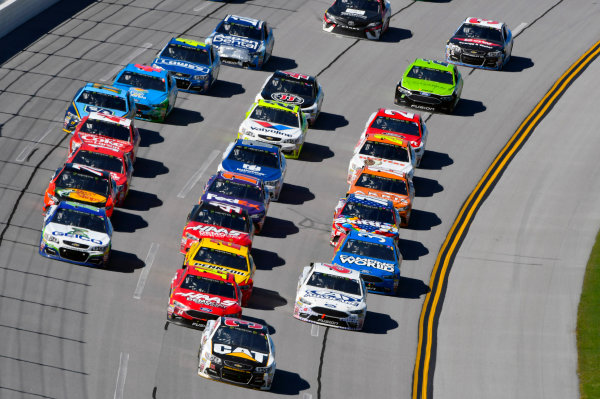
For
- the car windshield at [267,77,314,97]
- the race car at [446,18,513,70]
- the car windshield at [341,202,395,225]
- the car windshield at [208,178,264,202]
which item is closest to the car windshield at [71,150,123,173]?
the car windshield at [208,178,264,202]

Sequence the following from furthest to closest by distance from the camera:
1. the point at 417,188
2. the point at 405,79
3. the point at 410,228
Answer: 1. the point at 405,79
2. the point at 417,188
3. the point at 410,228

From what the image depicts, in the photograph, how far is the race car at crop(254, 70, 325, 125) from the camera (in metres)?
50.5

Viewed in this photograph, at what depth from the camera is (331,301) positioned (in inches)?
1480

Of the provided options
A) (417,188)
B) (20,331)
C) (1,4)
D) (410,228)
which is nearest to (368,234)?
(410,228)

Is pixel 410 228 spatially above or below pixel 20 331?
below

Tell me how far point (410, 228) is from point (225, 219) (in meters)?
6.97

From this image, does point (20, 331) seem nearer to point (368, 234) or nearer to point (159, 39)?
point (368, 234)

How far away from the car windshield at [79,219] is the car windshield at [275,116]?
33.2 feet

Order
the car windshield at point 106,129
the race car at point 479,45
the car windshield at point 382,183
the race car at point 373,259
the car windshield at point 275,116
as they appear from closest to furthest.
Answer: the race car at point 373,259
the car windshield at point 382,183
the car windshield at point 106,129
the car windshield at point 275,116
the race car at point 479,45

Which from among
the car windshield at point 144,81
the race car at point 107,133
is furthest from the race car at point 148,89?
the race car at point 107,133

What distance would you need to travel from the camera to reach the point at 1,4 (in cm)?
5528

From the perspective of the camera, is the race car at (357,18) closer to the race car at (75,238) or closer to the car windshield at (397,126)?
the car windshield at (397,126)

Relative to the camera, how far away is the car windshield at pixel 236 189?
42.5 metres

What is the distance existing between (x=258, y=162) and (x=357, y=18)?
16.1 m
